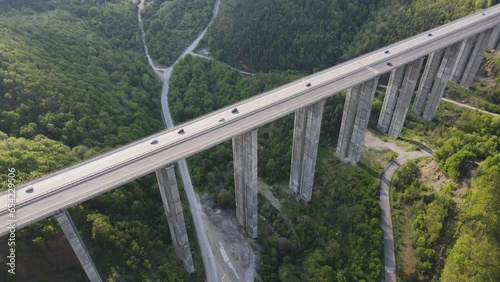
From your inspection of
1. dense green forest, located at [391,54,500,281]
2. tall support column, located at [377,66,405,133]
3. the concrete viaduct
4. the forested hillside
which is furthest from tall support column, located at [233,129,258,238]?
the forested hillside

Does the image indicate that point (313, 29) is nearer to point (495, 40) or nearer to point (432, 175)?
point (495, 40)

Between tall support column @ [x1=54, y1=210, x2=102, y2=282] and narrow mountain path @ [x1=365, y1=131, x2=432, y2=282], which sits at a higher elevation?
tall support column @ [x1=54, y1=210, x2=102, y2=282]

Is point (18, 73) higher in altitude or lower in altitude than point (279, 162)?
higher

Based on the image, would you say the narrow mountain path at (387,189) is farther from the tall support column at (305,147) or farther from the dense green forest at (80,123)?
the dense green forest at (80,123)

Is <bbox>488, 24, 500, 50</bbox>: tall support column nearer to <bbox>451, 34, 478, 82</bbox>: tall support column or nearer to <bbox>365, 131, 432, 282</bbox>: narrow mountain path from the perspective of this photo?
<bbox>451, 34, 478, 82</bbox>: tall support column

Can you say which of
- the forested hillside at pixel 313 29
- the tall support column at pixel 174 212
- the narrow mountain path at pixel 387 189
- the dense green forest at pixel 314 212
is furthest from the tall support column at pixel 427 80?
the tall support column at pixel 174 212

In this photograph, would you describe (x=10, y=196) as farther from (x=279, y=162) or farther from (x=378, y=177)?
(x=378, y=177)

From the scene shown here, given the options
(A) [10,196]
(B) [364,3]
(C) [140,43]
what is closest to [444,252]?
(A) [10,196]
